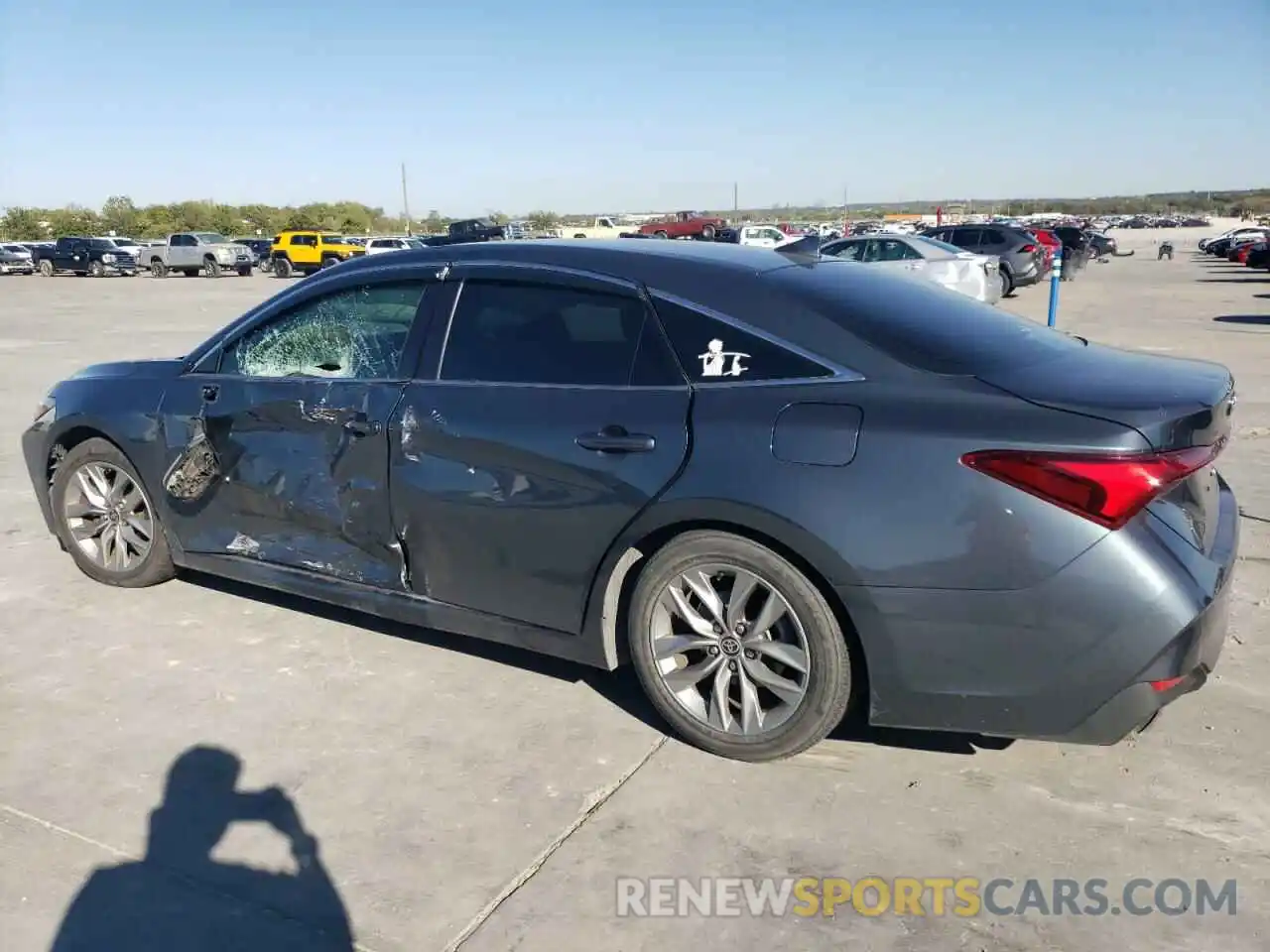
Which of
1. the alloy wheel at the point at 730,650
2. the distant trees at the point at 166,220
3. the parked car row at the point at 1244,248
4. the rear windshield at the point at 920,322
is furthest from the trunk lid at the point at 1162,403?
the distant trees at the point at 166,220

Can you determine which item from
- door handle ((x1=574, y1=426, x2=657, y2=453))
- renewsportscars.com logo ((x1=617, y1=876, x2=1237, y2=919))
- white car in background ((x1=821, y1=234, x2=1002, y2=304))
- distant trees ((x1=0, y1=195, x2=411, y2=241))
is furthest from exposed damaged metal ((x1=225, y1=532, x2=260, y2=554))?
distant trees ((x1=0, y1=195, x2=411, y2=241))

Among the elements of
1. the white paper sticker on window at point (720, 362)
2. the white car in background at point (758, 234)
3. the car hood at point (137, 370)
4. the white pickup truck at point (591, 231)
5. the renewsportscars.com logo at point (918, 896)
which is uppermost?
the white pickup truck at point (591, 231)

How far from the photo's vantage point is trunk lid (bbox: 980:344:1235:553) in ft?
9.11

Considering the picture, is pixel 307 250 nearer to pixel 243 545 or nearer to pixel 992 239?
pixel 992 239

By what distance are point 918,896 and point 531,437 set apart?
182 cm

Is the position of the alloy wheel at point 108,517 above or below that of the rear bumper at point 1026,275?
below

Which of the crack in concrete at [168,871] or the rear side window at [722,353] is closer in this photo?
the crack in concrete at [168,871]

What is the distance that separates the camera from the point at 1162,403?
2.84 metres

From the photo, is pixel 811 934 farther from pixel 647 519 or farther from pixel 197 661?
pixel 197 661

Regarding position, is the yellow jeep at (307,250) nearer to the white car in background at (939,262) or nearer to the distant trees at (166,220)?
the white car in background at (939,262)

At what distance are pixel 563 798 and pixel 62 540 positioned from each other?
3317 mm

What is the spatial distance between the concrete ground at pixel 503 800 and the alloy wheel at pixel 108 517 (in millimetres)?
377

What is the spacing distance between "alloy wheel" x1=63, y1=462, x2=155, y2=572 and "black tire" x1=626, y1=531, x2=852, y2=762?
8.73 feet

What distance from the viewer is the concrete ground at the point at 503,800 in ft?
8.48
